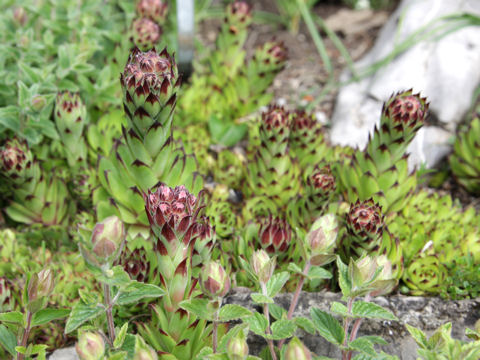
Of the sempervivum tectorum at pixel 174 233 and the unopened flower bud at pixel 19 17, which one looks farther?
the unopened flower bud at pixel 19 17

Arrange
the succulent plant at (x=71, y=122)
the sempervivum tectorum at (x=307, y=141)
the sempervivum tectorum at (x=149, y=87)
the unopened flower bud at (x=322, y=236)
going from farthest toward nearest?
the sempervivum tectorum at (x=307, y=141) < the succulent plant at (x=71, y=122) < the sempervivum tectorum at (x=149, y=87) < the unopened flower bud at (x=322, y=236)

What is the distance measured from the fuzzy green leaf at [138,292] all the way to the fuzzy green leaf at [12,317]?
1.21ft

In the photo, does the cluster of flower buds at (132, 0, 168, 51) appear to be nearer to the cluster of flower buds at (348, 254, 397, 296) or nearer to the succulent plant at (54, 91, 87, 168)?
the succulent plant at (54, 91, 87, 168)

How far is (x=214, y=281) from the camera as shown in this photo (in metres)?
1.47

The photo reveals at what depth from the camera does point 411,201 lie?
2.66 metres

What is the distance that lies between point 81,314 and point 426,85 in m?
2.82

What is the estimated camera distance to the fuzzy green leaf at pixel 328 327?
167 centimetres

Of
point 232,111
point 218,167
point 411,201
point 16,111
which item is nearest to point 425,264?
point 411,201

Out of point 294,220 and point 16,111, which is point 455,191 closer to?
point 294,220

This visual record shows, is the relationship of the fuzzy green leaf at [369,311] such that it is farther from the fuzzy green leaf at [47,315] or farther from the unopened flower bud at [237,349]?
the fuzzy green leaf at [47,315]

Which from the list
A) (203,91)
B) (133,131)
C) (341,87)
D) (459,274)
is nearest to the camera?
(133,131)

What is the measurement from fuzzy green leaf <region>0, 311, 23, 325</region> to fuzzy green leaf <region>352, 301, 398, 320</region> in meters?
1.09

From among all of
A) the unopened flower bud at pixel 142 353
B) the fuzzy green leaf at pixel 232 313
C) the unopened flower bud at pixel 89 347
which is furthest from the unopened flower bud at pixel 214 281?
the unopened flower bud at pixel 89 347

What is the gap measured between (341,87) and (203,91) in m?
1.10
